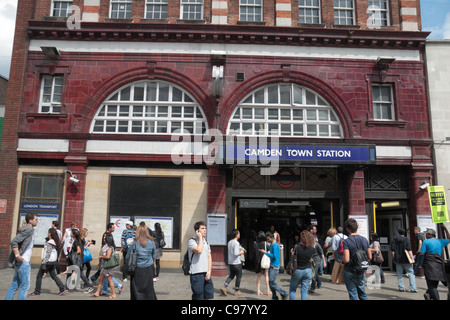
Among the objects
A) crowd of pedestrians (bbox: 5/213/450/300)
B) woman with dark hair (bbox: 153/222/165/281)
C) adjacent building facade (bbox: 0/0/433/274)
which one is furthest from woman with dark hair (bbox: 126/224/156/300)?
adjacent building facade (bbox: 0/0/433/274)

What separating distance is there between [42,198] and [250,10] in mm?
11199

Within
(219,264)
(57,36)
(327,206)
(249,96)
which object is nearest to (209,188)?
(219,264)

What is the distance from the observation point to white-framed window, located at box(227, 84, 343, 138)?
14.3 metres

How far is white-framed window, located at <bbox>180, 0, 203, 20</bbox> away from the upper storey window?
471 cm

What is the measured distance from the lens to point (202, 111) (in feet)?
46.7

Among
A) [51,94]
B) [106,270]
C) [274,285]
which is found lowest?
[274,285]

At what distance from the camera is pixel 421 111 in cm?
1440

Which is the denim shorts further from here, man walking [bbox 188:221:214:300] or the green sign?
the green sign

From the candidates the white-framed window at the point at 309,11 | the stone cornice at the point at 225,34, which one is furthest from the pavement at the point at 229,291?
the white-framed window at the point at 309,11

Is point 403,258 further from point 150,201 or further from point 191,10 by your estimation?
point 191,10

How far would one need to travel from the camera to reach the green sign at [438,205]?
35.3 feet

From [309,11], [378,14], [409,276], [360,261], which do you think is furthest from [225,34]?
[409,276]

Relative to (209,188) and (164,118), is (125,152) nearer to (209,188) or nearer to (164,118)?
(164,118)

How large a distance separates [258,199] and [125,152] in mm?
5444
